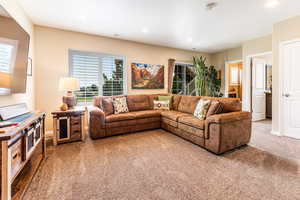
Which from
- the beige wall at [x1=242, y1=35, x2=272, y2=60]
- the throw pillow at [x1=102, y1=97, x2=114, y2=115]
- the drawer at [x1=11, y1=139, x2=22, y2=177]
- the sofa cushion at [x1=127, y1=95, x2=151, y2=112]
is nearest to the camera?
the drawer at [x1=11, y1=139, x2=22, y2=177]

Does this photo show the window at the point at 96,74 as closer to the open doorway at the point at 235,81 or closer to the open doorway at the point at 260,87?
the open doorway at the point at 260,87

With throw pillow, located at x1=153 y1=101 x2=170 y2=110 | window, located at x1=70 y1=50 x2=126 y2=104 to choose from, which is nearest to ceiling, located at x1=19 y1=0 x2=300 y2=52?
window, located at x1=70 y1=50 x2=126 y2=104

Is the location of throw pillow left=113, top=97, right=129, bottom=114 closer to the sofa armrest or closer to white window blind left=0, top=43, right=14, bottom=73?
the sofa armrest

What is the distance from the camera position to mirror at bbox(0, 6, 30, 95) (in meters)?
1.59

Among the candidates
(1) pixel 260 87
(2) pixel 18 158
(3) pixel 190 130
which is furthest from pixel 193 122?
(1) pixel 260 87

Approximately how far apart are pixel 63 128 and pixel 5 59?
1509 mm

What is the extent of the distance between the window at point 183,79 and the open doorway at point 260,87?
1.98 m

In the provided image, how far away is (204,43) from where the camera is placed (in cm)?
466

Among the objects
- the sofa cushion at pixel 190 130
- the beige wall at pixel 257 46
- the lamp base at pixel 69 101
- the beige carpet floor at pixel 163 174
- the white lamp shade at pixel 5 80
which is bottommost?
the beige carpet floor at pixel 163 174

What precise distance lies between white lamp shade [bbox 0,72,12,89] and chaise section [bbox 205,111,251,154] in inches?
113

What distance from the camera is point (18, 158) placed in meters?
1.40

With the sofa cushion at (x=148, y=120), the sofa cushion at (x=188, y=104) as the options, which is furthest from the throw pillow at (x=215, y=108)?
the sofa cushion at (x=148, y=120)

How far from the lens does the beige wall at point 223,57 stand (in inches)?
199

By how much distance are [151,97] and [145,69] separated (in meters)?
1.02
